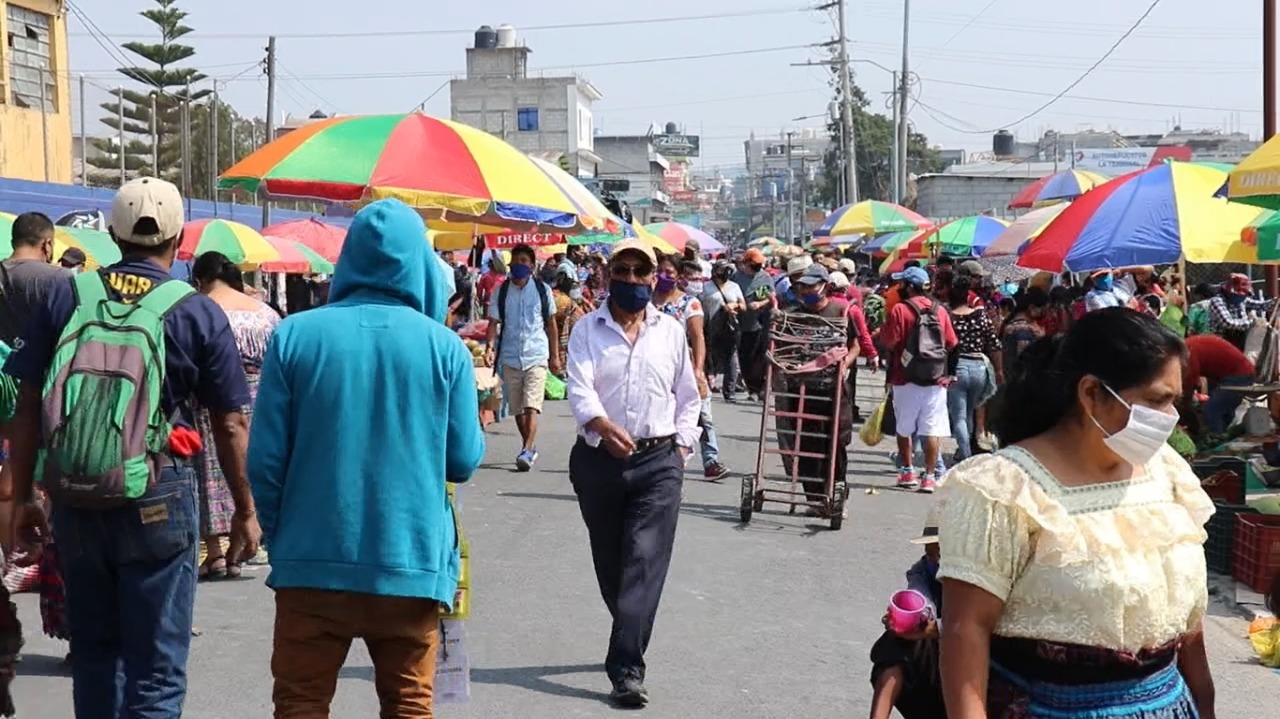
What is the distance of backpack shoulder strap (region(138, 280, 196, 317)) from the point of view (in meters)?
4.74

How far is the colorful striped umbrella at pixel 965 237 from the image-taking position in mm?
27672

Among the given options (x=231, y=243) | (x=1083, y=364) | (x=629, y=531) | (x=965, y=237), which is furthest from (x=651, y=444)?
(x=965, y=237)

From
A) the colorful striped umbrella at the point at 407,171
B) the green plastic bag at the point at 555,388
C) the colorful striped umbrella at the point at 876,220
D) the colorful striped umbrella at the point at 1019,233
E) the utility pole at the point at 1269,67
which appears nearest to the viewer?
the colorful striped umbrella at the point at 407,171

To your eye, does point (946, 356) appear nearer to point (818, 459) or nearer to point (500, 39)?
point (818, 459)

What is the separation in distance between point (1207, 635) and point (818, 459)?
387cm

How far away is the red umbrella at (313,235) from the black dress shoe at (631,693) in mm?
17212

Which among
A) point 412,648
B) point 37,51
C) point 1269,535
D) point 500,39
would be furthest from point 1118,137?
point 412,648

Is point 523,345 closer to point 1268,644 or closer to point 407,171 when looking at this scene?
point 407,171

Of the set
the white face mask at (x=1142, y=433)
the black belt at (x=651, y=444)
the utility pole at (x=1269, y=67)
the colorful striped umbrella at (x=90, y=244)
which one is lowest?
the black belt at (x=651, y=444)

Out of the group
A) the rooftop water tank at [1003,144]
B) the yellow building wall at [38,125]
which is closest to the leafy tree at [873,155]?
the rooftop water tank at [1003,144]

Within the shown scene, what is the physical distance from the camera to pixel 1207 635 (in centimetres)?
835

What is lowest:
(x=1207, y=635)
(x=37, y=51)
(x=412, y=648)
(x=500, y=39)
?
(x=1207, y=635)

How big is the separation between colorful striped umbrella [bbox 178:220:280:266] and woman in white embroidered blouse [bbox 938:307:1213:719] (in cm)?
1622

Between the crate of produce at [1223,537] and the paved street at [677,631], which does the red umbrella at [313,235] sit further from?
the crate of produce at [1223,537]
